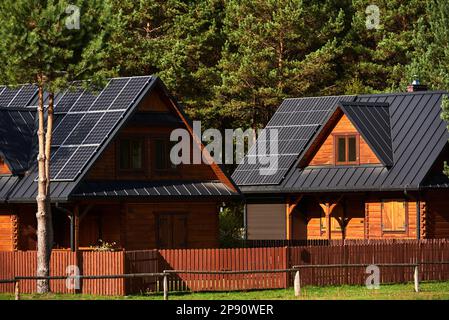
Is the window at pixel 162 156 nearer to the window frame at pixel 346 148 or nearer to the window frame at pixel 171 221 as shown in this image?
the window frame at pixel 171 221

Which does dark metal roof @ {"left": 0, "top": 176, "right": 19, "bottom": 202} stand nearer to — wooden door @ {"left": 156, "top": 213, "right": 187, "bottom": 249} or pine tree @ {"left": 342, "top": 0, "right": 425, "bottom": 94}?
wooden door @ {"left": 156, "top": 213, "right": 187, "bottom": 249}

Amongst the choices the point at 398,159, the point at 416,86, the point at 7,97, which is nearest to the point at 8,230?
the point at 7,97

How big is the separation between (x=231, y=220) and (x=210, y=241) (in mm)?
15652

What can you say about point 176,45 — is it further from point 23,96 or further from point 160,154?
point 160,154

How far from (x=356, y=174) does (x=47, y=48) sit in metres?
20.2

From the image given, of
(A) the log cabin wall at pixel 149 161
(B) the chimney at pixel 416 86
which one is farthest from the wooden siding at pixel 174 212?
(B) the chimney at pixel 416 86

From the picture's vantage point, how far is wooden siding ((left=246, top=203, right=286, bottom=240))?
68312 mm

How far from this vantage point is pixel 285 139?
69.2 m

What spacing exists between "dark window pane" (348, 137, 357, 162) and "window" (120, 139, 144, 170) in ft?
37.6

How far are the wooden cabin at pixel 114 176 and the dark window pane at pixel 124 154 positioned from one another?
0.04m

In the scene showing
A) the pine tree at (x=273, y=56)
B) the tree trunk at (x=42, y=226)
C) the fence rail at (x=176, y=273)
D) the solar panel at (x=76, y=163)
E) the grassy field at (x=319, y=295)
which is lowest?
the grassy field at (x=319, y=295)

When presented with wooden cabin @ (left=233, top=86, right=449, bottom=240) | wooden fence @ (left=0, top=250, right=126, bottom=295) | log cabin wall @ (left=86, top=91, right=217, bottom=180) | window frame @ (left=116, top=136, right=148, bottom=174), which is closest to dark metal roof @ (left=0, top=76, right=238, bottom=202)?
log cabin wall @ (left=86, top=91, right=217, bottom=180)

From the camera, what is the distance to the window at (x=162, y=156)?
5853 centimetres

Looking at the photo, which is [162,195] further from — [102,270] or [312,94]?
[312,94]
